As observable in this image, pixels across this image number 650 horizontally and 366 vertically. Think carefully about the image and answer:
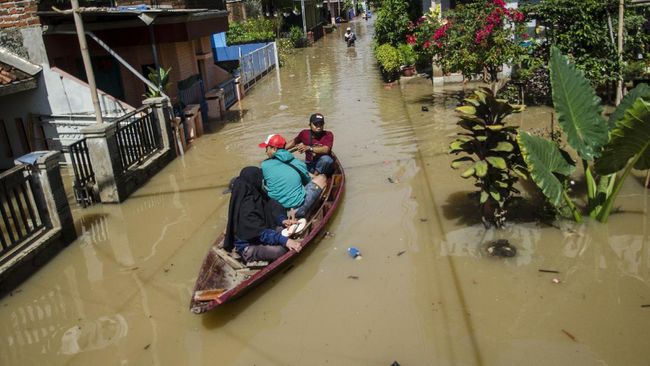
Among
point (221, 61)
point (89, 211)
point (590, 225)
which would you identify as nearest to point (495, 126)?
point (590, 225)

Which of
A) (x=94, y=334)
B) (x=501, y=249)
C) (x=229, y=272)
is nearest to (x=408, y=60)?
(x=501, y=249)

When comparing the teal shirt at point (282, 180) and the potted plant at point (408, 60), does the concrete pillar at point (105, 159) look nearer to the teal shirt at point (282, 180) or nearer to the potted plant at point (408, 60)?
the teal shirt at point (282, 180)

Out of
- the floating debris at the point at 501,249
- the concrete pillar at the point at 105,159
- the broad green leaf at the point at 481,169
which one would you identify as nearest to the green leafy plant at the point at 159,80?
the concrete pillar at the point at 105,159

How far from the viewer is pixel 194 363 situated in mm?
5602

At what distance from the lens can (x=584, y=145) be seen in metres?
7.42

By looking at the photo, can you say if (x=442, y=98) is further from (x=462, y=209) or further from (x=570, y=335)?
(x=570, y=335)

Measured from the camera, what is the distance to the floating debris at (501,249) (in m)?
7.21

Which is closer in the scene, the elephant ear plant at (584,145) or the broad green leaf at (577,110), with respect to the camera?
the elephant ear plant at (584,145)

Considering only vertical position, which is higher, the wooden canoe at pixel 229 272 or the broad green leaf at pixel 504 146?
the broad green leaf at pixel 504 146

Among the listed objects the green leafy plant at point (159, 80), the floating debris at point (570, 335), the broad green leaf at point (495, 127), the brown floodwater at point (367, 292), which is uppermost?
the green leafy plant at point (159, 80)

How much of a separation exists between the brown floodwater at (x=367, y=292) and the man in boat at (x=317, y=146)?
77 cm

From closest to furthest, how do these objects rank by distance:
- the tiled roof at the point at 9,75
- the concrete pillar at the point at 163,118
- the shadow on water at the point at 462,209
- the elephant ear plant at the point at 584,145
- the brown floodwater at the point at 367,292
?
1. the brown floodwater at the point at 367,292
2. the elephant ear plant at the point at 584,145
3. the shadow on water at the point at 462,209
4. the tiled roof at the point at 9,75
5. the concrete pillar at the point at 163,118

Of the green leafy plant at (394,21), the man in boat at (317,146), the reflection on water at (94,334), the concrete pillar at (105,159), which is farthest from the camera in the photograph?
the green leafy plant at (394,21)

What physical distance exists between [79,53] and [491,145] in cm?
1105
